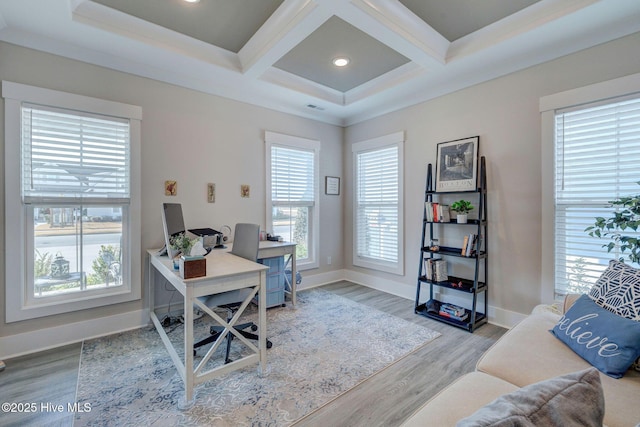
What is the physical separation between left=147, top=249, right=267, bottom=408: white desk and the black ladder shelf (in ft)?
6.65

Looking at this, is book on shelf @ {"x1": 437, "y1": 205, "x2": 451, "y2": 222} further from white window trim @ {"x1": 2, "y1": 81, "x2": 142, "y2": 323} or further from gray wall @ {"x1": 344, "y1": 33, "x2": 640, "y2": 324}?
white window trim @ {"x1": 2, "y1": 81, "x2": 142, "y2": 323}

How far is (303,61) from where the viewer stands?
3.11 meters

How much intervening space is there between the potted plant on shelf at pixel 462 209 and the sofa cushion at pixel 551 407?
2440 mm

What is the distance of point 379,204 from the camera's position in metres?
4.23

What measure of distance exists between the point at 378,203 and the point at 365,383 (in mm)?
2654

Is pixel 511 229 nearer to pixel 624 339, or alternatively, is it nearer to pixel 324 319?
pixel 624 339

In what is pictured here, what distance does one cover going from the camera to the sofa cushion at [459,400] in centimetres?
103

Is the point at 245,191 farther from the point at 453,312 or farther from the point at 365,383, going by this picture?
the point at 453,312

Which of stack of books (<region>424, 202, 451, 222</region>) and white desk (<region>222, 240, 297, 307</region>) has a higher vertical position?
stack of books (<region>424, 202, 451, 222</region>)

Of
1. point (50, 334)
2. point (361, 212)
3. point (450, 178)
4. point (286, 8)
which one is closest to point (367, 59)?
point (286, 8)

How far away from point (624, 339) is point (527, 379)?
0.50 meters

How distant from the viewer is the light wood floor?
5.64 feet

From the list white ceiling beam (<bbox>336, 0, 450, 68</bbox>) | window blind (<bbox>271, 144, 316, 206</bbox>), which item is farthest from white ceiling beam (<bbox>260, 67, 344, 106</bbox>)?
white ceiling beam (<bbox>336, 0, 450, 68</bbox>)

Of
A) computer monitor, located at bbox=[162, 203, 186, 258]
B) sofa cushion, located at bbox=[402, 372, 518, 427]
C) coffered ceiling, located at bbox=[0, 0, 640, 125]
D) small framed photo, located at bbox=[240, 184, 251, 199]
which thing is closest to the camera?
sofa cushion, located at bbox=[402, 372, 518, 427]
